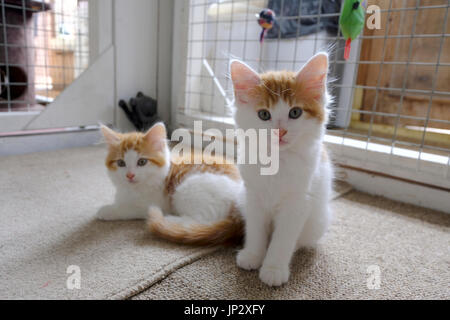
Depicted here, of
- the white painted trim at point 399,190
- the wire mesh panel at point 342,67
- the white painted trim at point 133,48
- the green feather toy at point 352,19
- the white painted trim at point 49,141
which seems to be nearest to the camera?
the green feather toy at point 352,19

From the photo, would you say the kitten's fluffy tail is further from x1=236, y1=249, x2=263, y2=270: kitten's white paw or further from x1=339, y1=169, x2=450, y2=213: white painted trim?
x1=339, y1=169, x2=450, y2=213: white painted trim


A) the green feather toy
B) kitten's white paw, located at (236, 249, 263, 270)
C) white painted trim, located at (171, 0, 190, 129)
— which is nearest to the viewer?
kitten's white paw, located at (236, 249, 263, 270)

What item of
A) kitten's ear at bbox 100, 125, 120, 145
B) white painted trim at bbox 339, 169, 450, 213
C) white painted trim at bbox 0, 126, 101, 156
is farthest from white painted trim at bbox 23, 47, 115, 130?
white painted trim at bbox 339, 169, 450, 213

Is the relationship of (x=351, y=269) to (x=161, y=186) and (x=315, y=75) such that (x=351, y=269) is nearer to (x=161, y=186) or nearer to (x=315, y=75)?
(x=315, y=75)

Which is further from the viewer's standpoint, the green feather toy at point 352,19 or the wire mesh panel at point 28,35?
the wire mesh panel at point 28,35

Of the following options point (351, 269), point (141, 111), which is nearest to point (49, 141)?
point (141, 111)

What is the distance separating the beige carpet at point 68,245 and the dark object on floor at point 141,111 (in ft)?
2.31

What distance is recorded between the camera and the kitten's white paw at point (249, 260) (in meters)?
0.83

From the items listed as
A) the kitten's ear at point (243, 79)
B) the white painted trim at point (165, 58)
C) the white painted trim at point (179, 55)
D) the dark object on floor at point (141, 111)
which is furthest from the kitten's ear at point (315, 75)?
the white painted trim at point (165, 58)

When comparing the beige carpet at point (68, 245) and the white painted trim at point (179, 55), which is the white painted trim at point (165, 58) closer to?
the white painted trim at point (179, 55)

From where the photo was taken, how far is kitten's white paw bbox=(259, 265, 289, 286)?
2.50ft

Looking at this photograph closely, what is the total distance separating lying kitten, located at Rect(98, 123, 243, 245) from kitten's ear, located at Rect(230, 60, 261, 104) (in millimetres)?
345

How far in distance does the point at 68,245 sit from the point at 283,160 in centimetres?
67
